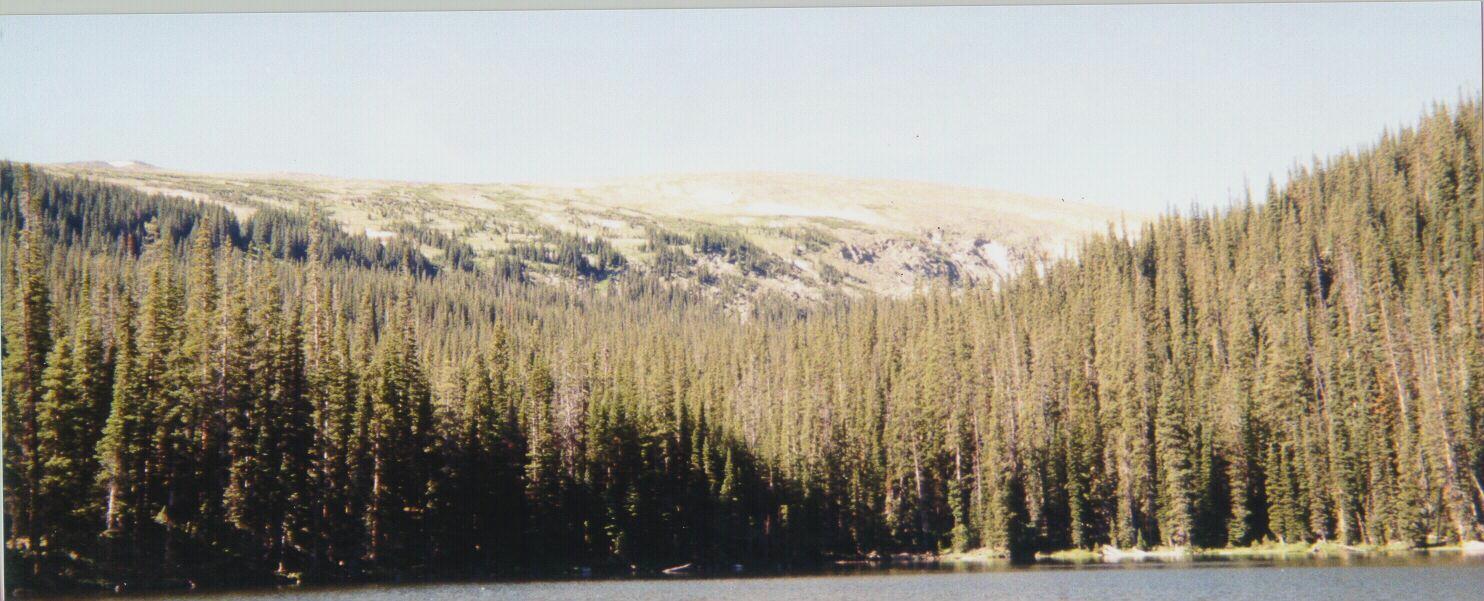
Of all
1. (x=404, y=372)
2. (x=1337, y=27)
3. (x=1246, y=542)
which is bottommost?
(x=1246, y=542)

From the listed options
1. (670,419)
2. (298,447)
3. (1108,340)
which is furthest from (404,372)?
(1108,340)

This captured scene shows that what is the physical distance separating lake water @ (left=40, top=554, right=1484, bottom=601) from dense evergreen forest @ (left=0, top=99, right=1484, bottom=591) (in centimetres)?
592

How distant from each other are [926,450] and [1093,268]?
38762mm

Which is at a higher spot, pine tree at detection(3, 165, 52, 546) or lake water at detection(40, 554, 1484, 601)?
pine tree at detection(3, 165, 52, 546)

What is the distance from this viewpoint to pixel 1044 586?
50281 mm

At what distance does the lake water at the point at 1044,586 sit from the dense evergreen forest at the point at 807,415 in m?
5.92

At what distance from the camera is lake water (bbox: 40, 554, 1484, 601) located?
143ft

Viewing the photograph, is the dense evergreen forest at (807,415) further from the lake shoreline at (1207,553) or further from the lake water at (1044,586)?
the lake water at (1044,586)

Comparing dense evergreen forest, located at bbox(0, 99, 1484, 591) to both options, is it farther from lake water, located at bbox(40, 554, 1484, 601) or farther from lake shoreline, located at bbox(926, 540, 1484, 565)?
lake water, located at bbox(40, 554, 1484, 601)

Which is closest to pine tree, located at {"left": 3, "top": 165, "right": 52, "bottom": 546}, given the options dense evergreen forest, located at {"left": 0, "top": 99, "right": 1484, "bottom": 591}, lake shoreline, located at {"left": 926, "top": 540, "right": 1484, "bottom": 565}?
dense evergreen forest, located at {"left": 0, "top": 99, "right": 1484, "bottom": 591}

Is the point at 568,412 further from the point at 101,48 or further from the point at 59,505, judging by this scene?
the point at 101,48

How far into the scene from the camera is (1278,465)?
72812mm

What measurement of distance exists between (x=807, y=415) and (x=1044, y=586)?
115ft

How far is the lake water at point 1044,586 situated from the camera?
43.7 m
